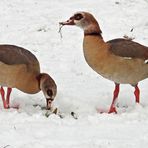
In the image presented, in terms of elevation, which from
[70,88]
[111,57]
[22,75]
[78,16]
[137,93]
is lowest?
[70,88]

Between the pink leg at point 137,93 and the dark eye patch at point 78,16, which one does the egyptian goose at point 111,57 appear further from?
the pink leg at point 137,93

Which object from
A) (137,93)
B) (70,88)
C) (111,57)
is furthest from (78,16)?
(70,88)

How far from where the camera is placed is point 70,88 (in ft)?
28.0

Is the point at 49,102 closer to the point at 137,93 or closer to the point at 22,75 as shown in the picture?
the point at 22,75

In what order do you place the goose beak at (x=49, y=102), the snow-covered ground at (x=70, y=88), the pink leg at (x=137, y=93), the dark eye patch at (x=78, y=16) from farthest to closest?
the pink leg at (x=137, y=93) → the dark eye patch at (x=78, y=16) → the goose beak at (x=49, y=102) → the snow-covered ground at (x=70, y=88)

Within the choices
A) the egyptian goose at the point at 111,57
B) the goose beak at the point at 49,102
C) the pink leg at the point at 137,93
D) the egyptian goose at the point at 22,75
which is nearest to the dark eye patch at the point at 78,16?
the egyptian goose at the point at 111,57

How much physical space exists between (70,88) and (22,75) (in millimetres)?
1251

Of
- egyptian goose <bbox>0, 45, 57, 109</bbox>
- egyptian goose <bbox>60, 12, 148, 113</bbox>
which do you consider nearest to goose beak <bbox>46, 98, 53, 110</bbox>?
egyptian goose <bbox>0, 45, 57, 109</bbox>

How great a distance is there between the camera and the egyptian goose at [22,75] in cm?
732

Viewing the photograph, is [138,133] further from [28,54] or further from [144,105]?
[28,54]

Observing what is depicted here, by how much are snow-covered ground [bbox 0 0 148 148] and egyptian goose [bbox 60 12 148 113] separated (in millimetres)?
494

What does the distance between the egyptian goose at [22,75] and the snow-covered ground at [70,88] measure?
29cm

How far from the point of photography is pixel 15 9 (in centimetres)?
1266

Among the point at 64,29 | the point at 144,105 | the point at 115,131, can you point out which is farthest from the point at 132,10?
the point at 115,131
